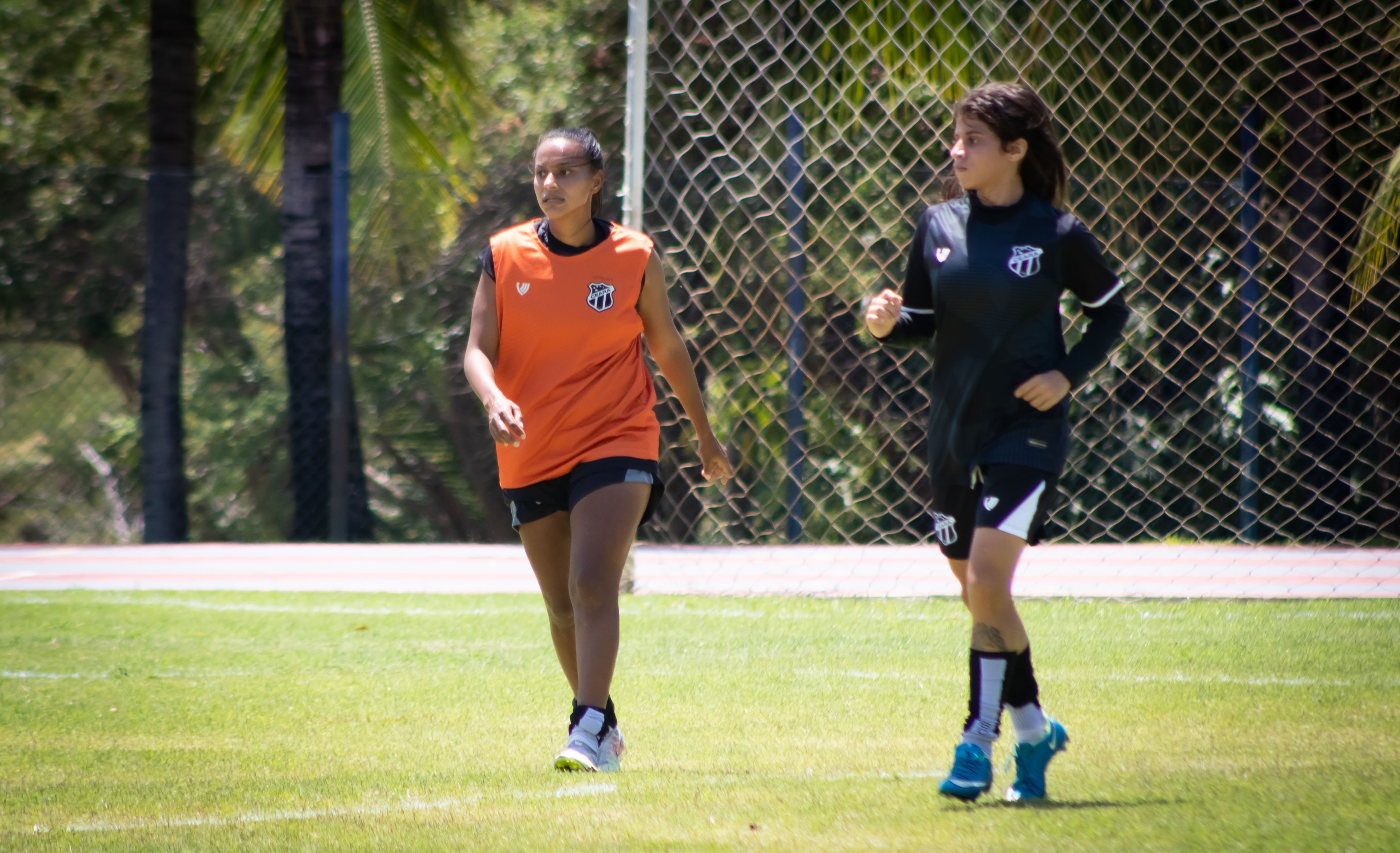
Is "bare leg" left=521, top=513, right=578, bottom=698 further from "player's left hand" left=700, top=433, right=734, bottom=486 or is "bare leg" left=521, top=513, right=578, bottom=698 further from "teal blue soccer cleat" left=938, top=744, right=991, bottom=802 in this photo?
"teal blue soccer cleat" left=938, top=744, right=991, bottom=802

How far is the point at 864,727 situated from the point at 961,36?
6854 mm

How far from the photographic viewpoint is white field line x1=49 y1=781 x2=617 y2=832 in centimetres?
318

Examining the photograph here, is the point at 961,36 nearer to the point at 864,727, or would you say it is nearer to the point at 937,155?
the point at 937,155

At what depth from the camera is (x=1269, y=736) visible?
407 centimetres

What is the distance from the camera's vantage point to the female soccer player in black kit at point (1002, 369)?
3.38 m

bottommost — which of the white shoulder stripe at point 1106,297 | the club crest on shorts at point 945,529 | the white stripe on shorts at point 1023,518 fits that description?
the club crest on shorts at point 945,529

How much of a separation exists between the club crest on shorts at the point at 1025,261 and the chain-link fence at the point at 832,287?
4.67m

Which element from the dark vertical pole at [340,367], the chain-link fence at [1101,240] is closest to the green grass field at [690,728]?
the chain-link fence at [1101,240]

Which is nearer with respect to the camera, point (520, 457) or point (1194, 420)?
point (520, 457)

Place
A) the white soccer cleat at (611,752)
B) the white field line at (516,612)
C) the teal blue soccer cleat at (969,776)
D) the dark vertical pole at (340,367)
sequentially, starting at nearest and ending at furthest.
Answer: the teal blue soccer cleat at (969,776) → the white soccer cleat at (611,752) → the white field line at (516,612) → the dark vertical pole at (340,367)

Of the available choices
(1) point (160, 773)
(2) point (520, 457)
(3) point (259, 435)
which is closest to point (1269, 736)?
(2) point (520, 457)

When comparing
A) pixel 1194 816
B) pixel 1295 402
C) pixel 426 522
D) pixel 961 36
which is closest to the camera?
pixel 1194 816

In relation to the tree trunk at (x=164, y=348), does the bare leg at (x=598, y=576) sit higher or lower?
higher

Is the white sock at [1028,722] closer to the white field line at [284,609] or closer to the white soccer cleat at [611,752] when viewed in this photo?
the white soccer cleat at [611,752]
